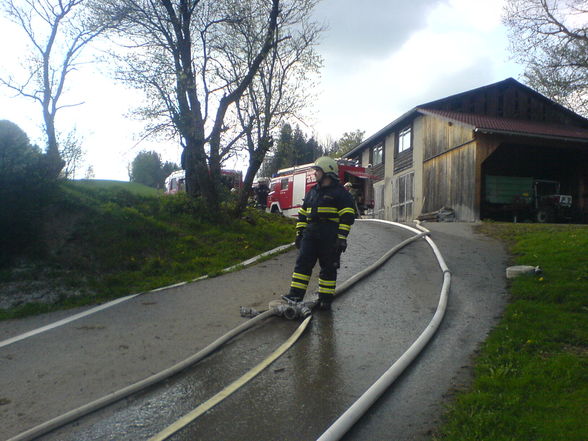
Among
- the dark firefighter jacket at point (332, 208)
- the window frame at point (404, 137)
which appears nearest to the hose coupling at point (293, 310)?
the dark firefighter jacket at point (332, 208)

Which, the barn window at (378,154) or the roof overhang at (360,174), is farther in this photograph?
the barn window at (378,154)

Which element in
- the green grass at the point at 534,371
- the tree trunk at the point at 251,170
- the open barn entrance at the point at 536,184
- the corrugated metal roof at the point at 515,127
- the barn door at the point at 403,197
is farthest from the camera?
the barn door at the point at 403,197

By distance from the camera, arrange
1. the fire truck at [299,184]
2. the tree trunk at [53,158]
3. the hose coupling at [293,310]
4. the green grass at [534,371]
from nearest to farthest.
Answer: the green grass at [534,371] → the hose coupling at [293,310] → the tree trunk at [53,158] → the fire truck at [299,184]

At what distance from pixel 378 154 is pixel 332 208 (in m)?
26.4

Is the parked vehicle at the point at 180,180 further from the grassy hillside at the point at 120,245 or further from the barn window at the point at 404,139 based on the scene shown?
the grassy hillside at the point at 120,245

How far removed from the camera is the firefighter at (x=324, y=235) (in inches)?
263

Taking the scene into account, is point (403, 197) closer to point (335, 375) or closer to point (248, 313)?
point (248, 313)

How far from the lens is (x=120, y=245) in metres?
10.1

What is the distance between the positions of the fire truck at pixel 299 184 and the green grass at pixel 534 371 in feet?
49.7

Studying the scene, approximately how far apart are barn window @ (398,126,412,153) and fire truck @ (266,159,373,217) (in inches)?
175

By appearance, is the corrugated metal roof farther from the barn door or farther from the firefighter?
the firefighter

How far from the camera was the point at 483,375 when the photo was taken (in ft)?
14.5

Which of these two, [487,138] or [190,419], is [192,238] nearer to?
[190,419]

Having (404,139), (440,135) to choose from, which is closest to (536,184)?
(440,135)
